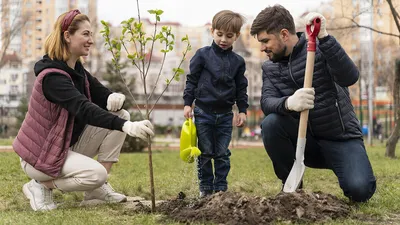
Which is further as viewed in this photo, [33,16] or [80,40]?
[33,16]

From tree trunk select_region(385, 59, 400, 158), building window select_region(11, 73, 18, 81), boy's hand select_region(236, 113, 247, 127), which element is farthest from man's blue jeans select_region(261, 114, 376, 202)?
building window select_region(11, 73, 18, 81)

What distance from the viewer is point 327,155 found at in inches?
171

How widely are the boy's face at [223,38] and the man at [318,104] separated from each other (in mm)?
562

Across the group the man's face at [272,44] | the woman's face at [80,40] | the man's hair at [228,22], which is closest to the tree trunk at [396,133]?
the man's hair at [228,22]

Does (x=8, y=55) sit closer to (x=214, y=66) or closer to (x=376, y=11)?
(x=376, y=11)

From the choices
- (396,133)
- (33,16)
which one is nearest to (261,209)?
(396,133)

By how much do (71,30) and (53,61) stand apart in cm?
26

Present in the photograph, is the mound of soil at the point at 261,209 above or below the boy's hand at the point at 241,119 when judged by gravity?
below

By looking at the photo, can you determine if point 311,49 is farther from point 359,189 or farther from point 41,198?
point 41,198

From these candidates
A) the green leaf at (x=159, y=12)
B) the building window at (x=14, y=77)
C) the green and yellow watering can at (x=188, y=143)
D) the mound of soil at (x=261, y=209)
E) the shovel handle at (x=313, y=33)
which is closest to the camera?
the mound of soil at (x=261, y=209)

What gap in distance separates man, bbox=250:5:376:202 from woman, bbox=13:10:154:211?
1.12m

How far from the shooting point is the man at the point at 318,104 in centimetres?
409

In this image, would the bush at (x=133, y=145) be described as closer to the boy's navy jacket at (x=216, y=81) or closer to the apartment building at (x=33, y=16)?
the apartment building at (x=33, y=16)

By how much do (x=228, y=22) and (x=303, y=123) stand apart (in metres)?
1.24
